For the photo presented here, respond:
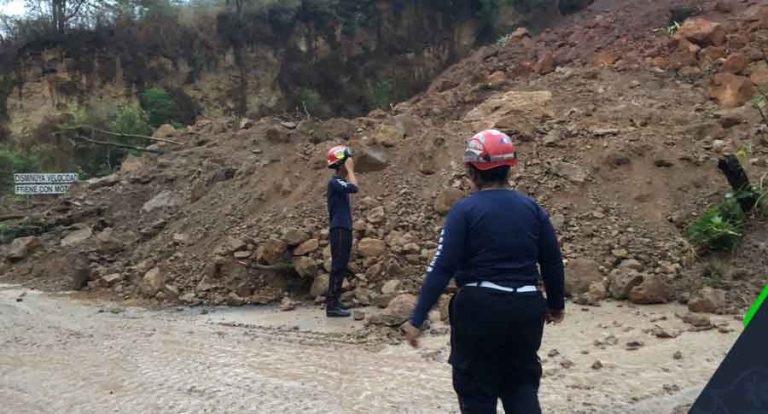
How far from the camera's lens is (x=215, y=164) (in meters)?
12.7

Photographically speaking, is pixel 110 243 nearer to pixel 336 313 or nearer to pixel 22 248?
pixel 22 248

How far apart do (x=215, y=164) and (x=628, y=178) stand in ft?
22.7

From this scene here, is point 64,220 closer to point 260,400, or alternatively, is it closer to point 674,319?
point 260,400

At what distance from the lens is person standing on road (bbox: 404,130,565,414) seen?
123 inches

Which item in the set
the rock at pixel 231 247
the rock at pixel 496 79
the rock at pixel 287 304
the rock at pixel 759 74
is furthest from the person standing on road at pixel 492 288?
the rock at pixel 496 79

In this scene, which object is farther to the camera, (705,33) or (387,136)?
(705,33)

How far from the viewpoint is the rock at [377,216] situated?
8914 millimetres

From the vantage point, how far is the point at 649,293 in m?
6.89

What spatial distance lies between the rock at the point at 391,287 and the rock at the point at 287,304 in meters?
1.03

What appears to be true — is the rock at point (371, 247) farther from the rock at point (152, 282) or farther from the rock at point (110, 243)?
the rock at point (110, 243)

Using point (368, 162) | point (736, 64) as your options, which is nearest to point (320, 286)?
point (368, 162)

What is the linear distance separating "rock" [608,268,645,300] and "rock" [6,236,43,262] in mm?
9324

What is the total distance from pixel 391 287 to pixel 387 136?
3.35 m

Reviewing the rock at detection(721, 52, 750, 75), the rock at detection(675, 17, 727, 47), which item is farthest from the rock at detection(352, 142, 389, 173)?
the rock at detection(675, 17, 727, 47)
